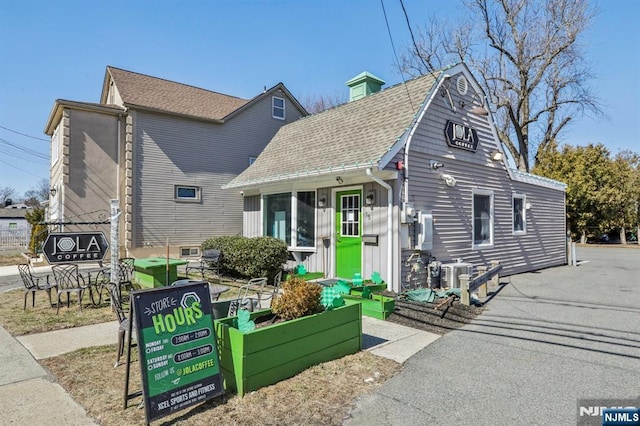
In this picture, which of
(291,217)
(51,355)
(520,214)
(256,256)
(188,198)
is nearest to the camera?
(51,355)

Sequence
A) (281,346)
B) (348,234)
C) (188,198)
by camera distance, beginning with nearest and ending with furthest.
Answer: (281,346) → (348,234) → (188,198)

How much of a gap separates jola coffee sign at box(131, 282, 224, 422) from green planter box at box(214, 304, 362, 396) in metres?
0.15

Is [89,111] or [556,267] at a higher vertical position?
[89,111]

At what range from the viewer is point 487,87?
82.2 ft

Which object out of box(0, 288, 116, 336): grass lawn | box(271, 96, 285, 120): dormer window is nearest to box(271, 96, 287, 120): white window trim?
box(271, 96, 285, 120): dormer window

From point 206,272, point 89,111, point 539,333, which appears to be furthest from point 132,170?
point 539,333

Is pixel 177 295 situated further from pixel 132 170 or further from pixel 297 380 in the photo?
pixel 132 170

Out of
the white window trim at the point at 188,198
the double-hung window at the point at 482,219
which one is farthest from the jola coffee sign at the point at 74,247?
the white window trim at the point at 188,198

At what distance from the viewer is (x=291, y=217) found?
1050cm

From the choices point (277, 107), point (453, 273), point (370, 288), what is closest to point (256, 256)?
point (370, 288)

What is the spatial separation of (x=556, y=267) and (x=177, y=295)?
1428 cm

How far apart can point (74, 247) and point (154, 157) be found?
29.8 ft

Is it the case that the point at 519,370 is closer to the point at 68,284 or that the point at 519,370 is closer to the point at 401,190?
the point at 401,190

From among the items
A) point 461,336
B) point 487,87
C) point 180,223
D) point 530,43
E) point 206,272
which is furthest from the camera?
point 487,87
